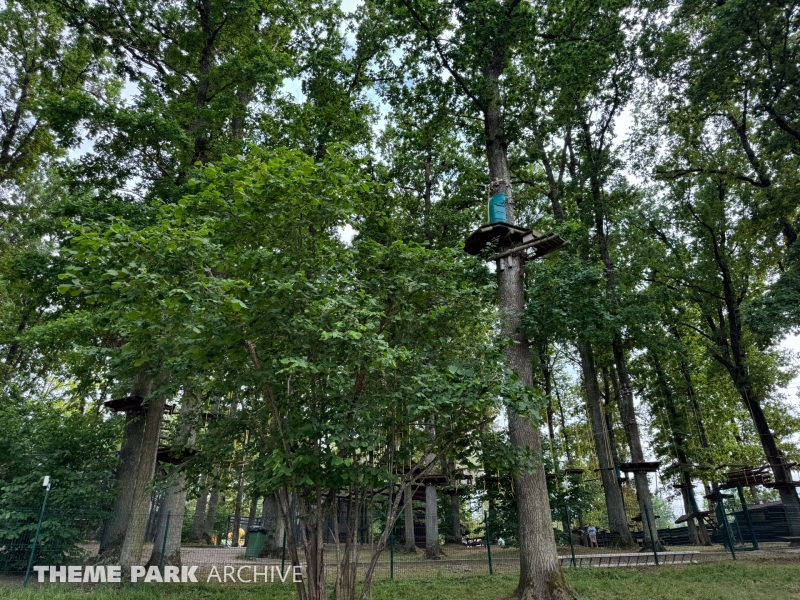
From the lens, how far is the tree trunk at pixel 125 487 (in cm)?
812

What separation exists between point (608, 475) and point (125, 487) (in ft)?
40.0

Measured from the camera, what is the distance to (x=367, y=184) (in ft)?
13.8

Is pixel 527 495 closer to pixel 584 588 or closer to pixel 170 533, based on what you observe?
pixel 584 588

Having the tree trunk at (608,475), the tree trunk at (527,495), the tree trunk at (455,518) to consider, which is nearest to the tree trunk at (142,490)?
the tree trunk at (527,495)

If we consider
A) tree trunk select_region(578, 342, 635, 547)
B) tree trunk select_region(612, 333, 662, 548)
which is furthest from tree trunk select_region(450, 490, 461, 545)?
tree trunk select_region(612, 333, 662, 548)

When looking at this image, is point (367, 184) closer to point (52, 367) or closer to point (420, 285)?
point (420, 285)

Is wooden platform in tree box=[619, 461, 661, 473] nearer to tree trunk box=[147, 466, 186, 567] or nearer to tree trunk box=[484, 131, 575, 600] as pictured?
tree trunk box=[484, 131, 575, 600]

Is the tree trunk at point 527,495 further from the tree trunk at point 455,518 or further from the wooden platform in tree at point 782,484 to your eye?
the tree trunk at point 455,518

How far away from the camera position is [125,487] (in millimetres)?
8078

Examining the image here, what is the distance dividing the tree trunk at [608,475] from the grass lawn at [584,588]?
13.2 ft

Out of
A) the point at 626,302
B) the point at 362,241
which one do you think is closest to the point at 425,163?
the point at 626,302

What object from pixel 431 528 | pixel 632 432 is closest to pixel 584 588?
pixel 431 528

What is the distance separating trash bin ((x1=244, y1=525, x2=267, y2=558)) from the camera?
11.5 metres

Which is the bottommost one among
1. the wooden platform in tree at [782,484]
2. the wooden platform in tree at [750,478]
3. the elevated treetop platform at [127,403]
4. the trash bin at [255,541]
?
the trash bin at [255,541]
